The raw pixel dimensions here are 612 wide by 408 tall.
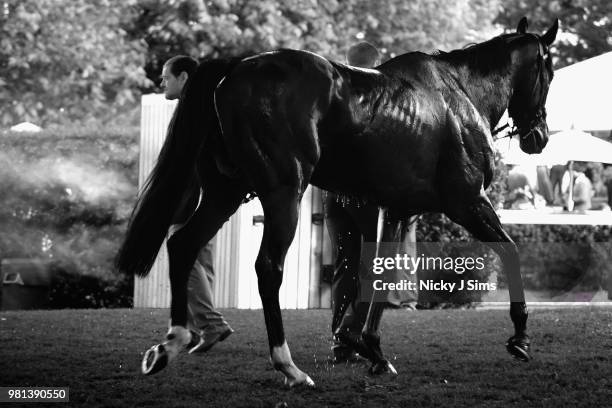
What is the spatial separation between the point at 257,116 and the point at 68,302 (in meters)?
7.14

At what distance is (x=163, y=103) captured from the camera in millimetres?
10602

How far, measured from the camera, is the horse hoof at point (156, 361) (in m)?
5.21

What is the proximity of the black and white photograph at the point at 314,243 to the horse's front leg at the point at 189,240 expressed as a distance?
0.01 m

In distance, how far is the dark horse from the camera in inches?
197

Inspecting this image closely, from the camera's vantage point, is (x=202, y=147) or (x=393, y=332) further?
(x=393, y=332)

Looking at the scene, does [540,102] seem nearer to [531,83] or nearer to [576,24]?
[531,83]

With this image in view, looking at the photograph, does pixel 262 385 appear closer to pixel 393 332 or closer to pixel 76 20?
pixel 393 332

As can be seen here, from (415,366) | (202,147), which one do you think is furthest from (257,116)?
(415,366)

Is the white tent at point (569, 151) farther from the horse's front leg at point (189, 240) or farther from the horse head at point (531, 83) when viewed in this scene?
the horse's front leg at point (189, 240)

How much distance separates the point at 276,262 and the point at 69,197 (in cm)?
691

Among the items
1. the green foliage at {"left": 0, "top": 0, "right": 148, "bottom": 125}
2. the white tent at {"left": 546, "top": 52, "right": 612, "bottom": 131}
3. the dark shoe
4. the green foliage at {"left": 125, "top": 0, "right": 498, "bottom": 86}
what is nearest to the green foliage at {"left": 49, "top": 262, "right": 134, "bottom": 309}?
the dark shoe

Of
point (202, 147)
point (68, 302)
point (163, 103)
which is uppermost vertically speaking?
point (163, 103)

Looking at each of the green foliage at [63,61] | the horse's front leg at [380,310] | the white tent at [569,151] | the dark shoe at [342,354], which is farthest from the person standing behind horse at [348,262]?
the green foliage at [63,61]

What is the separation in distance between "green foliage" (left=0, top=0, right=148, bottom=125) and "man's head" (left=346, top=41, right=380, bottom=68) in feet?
39.6
